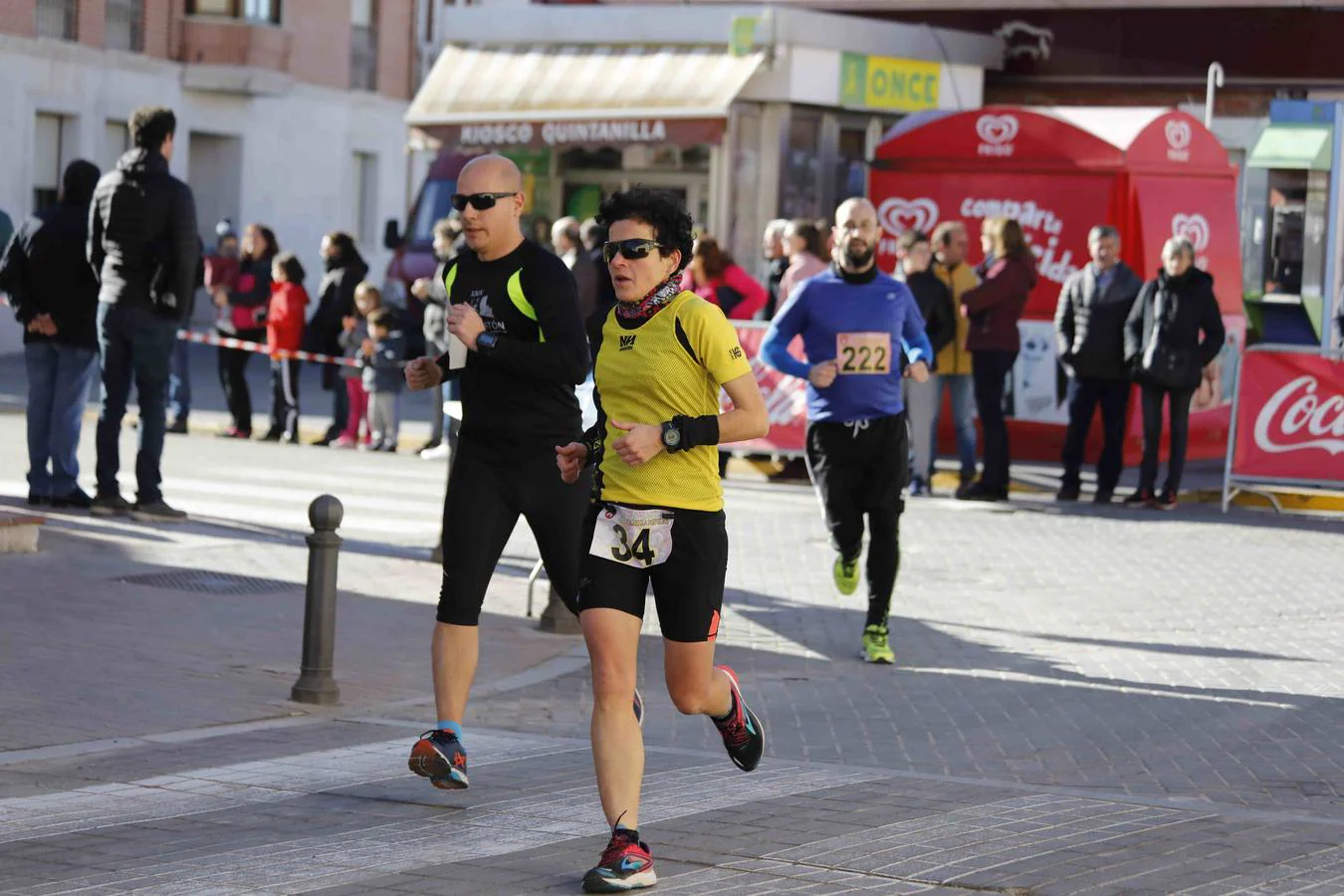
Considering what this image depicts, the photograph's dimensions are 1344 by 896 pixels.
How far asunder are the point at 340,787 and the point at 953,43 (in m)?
21.7

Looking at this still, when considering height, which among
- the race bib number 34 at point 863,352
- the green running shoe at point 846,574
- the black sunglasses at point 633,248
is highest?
the black sunglasses at point 633,248

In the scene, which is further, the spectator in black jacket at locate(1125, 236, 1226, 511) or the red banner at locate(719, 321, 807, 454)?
the red banner at locate(719, 321, 807, 454)

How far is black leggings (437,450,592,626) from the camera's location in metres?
7.30

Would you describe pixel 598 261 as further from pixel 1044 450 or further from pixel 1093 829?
pixel 1093 829

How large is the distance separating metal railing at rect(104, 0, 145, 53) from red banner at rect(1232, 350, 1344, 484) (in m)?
25.6

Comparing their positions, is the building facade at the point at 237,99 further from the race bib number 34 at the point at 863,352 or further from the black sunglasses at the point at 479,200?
the black sunglasses at the point at 479,200

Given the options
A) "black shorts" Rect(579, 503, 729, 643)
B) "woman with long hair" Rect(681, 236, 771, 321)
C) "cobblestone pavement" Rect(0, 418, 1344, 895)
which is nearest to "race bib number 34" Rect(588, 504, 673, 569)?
"black shorts" Rect(579, 503, 729, 643)

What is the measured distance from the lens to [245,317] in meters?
21.1

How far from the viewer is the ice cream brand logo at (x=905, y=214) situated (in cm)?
2048

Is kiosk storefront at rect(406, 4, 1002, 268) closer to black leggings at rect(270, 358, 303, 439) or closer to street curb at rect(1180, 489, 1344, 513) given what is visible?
black leggings at rect(270, 358, 303, 439)

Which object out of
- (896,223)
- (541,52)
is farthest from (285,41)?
(896,223)

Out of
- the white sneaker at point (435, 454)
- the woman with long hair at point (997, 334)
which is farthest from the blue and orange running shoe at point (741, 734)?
the white sneaker at point (435, 454)

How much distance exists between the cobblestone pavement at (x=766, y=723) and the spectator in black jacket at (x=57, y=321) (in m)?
0.65

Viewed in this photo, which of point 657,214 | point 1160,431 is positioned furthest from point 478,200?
point 1160,431
